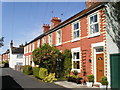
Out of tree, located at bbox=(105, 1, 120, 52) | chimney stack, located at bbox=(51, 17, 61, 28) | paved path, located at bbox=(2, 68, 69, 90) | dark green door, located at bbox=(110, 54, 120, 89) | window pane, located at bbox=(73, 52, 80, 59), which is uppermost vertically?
chimney stack, located at bbox=(51, 17, 61, 28)

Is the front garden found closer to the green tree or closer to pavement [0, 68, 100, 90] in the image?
the green tree

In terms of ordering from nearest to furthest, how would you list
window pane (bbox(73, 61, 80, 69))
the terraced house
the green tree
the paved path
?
the terraced house, the paved path, window pane (bbox(73, 61, 80, 69)), the green tree

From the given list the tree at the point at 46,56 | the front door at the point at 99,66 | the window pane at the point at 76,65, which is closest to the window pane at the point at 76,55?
the window pane at the point at 76,65

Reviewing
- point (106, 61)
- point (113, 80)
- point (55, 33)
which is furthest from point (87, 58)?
point (55, 33)

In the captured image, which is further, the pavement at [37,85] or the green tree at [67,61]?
the green tree at [67,61]

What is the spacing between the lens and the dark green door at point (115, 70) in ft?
34.8

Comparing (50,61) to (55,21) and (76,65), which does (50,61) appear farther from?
(55,21)

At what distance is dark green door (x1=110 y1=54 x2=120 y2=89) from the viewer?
34.8 ft

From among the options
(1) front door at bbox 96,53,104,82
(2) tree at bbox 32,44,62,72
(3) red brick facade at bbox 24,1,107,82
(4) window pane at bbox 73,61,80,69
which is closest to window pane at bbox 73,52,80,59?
(4) window pane at bbox 73,61,80,69

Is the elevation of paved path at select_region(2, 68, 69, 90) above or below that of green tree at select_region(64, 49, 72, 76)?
below

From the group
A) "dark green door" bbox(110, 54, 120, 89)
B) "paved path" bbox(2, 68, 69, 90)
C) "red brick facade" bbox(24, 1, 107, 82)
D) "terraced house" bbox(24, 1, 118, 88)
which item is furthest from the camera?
"paved path" bbox(2, 68, 69, 90)

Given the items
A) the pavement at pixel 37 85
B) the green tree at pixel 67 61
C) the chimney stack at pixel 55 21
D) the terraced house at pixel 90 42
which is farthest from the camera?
the chimney stack at pixel 55 21

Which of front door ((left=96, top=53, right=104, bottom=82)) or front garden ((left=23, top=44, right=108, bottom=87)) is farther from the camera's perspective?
front garden ((left=23, top=44, right=108, bottom=87))

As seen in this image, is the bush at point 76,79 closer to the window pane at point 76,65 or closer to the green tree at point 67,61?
the window pane at point 76,65
